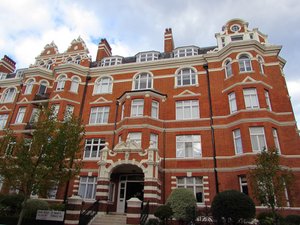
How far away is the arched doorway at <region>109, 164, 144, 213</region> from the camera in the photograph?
19500 mm

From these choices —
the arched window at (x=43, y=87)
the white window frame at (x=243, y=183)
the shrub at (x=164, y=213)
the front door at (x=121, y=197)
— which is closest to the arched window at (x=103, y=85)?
the arched window at (x=43, y=87)

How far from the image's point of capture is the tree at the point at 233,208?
44.3 ft

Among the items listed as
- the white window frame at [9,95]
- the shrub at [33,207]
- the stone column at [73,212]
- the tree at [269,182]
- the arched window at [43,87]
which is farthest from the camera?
the white window frame at [9,95]

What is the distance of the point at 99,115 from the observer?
24.5m

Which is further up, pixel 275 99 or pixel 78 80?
pixel 78 80

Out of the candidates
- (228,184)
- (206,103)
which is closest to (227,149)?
(228,184)

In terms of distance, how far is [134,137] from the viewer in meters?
21.1

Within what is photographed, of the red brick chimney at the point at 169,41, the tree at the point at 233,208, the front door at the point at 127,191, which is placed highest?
the red brick chimney at the point at 169,41

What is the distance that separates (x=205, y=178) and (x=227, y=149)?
10.1 feet

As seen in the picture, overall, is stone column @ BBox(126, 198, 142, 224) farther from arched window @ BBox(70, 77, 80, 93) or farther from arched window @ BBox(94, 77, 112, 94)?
arched window @ BBox(70, 77, 80, 93)

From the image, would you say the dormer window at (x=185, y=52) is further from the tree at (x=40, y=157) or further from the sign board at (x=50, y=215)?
the sign board at (x=50, y=215)

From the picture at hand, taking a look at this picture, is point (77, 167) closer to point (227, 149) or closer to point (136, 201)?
point (136, 201)

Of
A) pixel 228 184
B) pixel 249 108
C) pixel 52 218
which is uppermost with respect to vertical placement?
pixel 249 108

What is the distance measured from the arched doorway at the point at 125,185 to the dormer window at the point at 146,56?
44.9 feet
